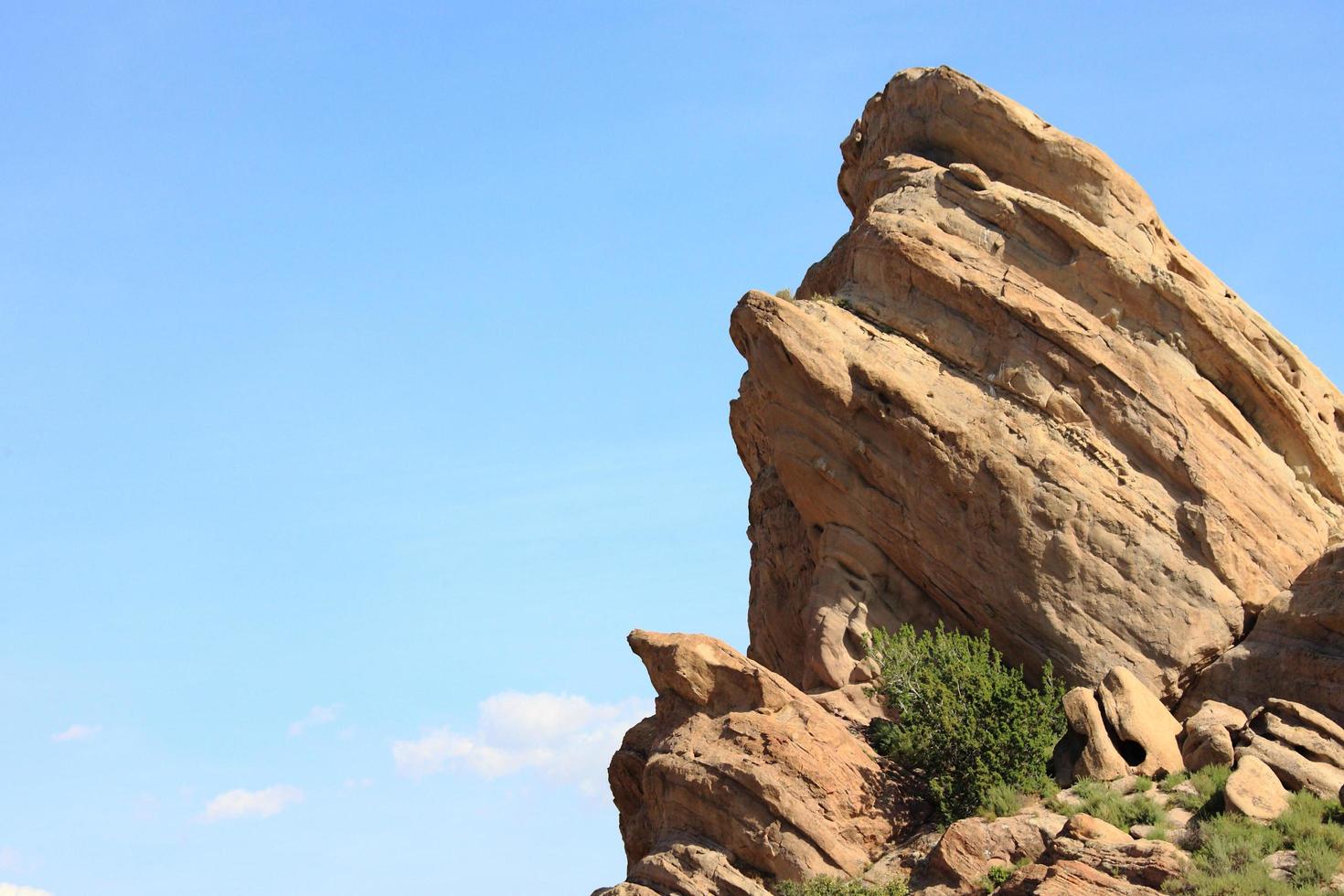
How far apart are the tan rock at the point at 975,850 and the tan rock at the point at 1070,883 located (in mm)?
1799

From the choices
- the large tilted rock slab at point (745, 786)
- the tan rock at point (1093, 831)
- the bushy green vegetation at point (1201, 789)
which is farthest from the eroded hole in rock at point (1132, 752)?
the large tilted rock slab at point (745, 786)

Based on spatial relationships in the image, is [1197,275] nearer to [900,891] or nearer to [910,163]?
[910,163]

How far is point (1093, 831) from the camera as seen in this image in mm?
30734

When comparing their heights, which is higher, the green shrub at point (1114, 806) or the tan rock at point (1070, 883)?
the green shrub at point (1114, 806)

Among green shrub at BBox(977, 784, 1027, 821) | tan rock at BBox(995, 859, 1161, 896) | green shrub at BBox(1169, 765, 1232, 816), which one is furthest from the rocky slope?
tan rock at BBox(995, 859, 1161, 896)

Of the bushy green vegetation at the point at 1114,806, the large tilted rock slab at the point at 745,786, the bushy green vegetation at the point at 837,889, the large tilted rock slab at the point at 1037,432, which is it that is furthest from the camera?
the large tilted rock slab at the point at 1037,432

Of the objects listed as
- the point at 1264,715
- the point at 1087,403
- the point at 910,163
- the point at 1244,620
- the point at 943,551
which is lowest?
the point at 1264,715

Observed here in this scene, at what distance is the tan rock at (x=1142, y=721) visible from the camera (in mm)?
34656

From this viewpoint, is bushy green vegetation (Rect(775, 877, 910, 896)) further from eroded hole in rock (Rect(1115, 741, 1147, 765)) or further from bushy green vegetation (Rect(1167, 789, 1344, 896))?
eroded hole in rock (Rect(1115, 741, 1147, 765))

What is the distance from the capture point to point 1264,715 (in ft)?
112

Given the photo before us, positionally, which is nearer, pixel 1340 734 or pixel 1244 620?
pixel 1340 734

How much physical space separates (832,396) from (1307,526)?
12134mm

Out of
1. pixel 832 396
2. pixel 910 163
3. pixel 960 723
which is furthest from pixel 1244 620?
pixel 910 163

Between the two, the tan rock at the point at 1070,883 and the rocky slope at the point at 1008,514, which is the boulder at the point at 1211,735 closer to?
the rocky slope at the point at 1008,514
